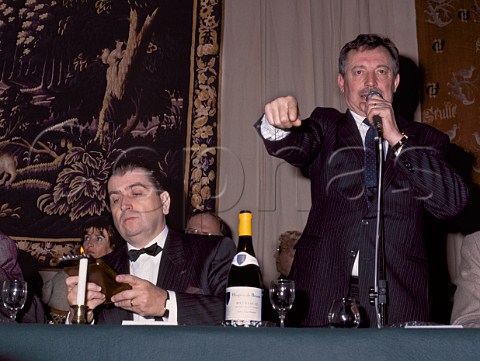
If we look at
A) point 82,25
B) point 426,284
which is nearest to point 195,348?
point 426,284

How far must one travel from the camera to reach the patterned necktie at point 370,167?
2.00 m

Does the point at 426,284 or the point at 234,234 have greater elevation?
the point at 234,234

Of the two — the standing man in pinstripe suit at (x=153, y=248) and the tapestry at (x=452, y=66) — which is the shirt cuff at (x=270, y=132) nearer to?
the standing man in pinstripe suit at (x=153, y=248)

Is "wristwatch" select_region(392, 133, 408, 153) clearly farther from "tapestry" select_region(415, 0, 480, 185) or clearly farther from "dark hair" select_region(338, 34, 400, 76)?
"tapestry" select_region(415, 0, 480, 185)

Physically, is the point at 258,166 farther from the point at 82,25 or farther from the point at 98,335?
the point at 98,335

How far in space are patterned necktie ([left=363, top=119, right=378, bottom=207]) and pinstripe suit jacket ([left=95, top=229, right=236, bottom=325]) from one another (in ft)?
1.74

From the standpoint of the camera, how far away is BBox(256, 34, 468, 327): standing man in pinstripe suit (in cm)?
199

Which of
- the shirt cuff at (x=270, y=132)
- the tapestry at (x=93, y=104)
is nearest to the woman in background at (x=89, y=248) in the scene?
the tapestry at (x=93, y=104)

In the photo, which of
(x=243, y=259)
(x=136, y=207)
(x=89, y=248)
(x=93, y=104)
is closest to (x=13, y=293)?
(x=243, y=259)

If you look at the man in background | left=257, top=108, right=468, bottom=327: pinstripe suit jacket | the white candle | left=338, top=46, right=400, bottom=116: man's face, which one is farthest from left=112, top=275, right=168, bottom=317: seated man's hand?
the man in background

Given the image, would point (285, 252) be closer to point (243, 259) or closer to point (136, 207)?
point (136, 207)

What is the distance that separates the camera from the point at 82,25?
179 inches

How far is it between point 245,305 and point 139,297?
0.42 m

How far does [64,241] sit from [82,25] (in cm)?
142
